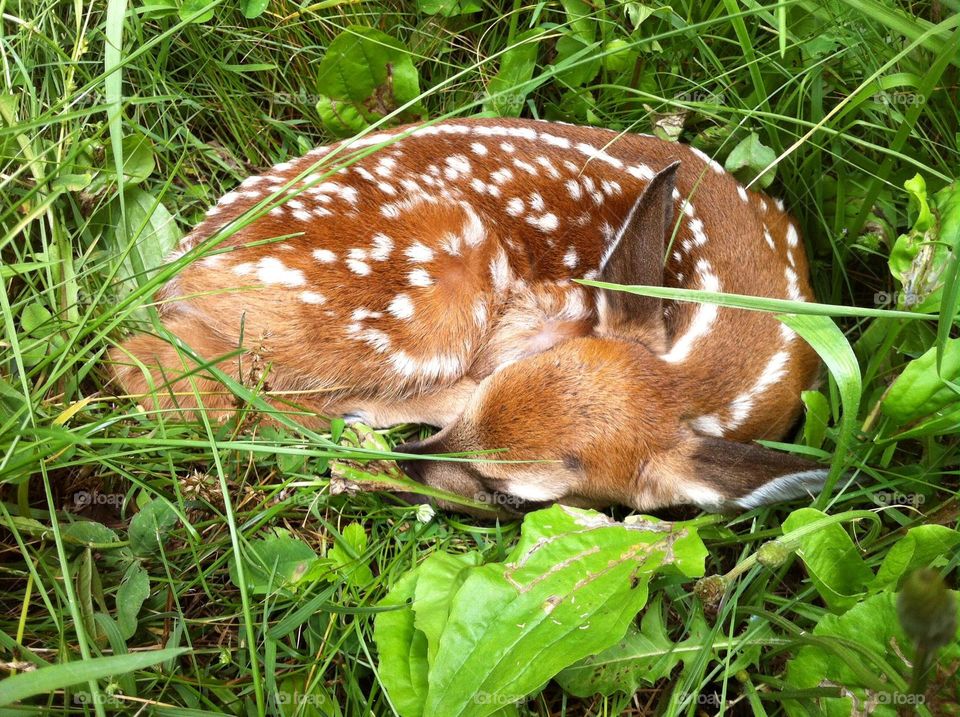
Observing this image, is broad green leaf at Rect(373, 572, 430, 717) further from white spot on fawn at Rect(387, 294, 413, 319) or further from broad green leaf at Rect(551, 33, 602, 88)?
broad green leaf at Rect(551, 33, 602, 88)

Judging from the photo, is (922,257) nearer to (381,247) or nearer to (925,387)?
(925,387)

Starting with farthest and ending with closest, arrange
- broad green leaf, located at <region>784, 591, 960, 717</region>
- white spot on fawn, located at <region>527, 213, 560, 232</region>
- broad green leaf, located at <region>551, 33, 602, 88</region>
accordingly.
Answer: broad green leaf, located at <region>551, 33, 602, 88</region>
white spot on fawn, located at <region>527, 213, 560, 232</region>
broad green leaf, located at <region>784, 591, 960, 717</region>

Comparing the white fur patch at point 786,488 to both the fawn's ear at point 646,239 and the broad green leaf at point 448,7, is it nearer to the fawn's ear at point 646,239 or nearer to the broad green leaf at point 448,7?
the fawn's ear at point 646,239

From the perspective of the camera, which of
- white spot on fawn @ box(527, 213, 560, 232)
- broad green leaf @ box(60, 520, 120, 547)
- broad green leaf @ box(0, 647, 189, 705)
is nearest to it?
broad green leaf @ box(0, 647, 189, 705)

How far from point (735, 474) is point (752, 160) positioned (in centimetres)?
99

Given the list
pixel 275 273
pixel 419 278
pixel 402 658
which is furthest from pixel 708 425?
pixel 275 273

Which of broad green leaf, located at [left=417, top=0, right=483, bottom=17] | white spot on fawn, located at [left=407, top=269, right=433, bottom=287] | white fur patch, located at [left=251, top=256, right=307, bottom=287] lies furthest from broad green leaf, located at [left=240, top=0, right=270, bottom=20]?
white spot on fawn, located at [left=407, top=269, right=433, bottom=287]

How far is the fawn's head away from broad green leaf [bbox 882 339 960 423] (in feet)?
0.79

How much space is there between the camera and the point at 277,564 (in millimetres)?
1998

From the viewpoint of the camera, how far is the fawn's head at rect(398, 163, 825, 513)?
1.84 meters

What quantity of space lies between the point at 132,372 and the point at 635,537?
139 cm

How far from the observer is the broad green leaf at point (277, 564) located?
6.40 feet

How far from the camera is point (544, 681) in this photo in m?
1.56

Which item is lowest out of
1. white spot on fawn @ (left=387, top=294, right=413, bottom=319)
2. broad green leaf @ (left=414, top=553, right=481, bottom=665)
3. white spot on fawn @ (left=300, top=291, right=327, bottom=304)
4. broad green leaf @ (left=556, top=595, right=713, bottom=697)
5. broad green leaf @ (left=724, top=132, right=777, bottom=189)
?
broad green leaf @ (left=556, top=595, right=713, bottom=697)
